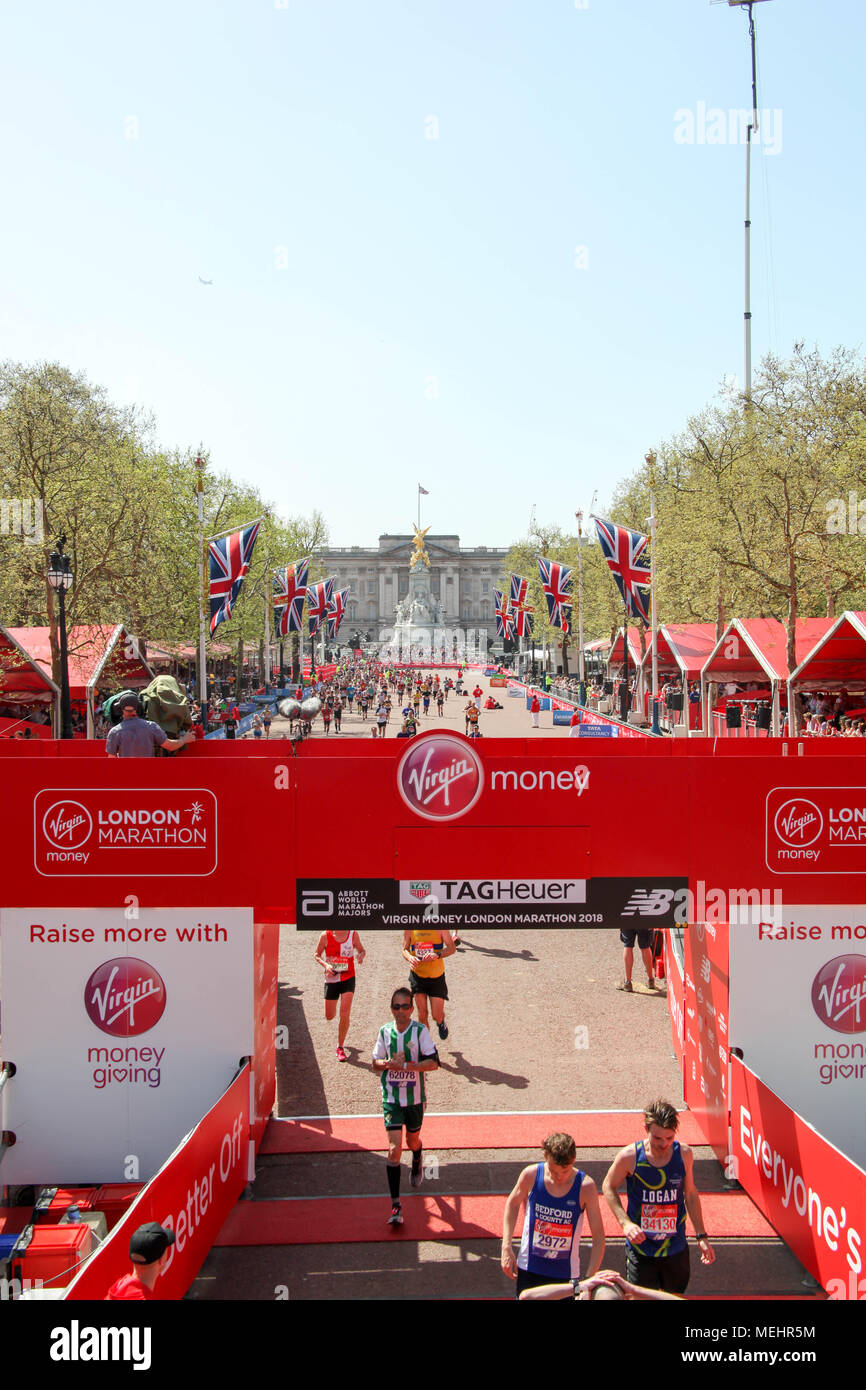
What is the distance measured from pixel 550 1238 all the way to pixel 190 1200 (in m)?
2.52

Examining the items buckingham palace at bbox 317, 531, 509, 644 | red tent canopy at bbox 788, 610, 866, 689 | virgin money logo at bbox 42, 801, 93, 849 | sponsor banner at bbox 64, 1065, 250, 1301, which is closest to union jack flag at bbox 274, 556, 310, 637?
red tent canopy at bbox 788, 610, 866, 689

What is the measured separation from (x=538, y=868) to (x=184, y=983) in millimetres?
2972

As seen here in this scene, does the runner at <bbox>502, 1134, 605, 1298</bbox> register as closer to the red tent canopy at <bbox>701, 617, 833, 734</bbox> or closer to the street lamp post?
the street lamp post

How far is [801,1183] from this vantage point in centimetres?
679

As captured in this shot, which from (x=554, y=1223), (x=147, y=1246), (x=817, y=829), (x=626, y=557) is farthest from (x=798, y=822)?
(x=626, y=557)

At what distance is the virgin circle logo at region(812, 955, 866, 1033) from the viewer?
8.01 meters

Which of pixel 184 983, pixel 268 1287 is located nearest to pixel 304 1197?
pixel 268 1287

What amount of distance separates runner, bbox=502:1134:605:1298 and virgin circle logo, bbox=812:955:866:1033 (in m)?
3.37

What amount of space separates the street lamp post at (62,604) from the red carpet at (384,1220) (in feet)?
49.4

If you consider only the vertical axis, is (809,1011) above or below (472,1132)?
above

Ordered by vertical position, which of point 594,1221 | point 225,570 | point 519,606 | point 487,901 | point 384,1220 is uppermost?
point 519,606

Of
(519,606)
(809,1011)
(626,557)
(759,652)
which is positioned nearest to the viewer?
(809,1011)

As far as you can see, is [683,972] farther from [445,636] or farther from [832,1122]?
[445,636]

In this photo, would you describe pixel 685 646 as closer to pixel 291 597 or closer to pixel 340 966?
pixel 291 597
